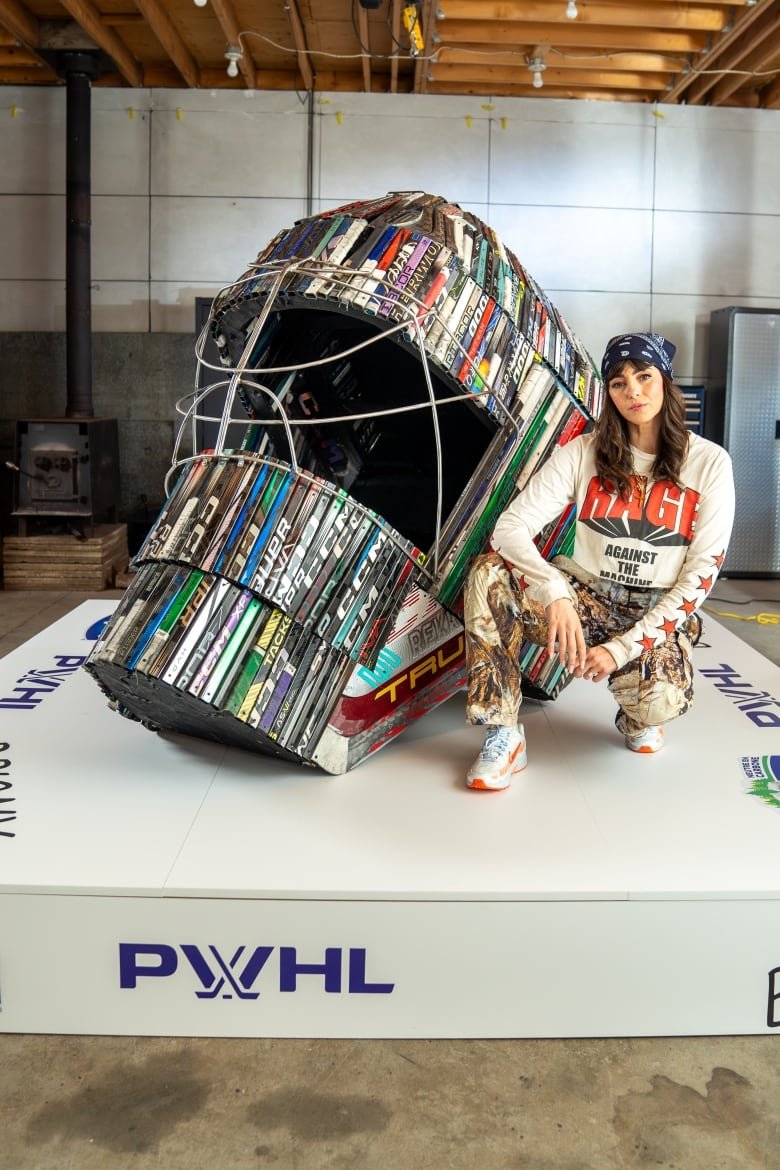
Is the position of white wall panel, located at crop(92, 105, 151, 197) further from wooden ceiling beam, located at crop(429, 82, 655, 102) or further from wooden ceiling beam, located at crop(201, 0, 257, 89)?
wooden ceiling beam, located at crop(429, 82, 655, 102)

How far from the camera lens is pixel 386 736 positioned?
8.10ft

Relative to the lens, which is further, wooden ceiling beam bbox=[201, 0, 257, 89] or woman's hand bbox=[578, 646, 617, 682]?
wooden ceiling beam bbox=[201, 0, 257, 89]

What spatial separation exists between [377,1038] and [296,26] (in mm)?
5214

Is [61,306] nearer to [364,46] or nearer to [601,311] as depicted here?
[364,46]

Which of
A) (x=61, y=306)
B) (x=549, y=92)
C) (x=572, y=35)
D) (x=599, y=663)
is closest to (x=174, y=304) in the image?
(x=61, y=306)

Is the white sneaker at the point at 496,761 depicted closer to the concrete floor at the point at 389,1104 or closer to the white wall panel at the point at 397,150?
the concrete floor at the point at 389,1104

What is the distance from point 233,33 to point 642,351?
4315 millimetres

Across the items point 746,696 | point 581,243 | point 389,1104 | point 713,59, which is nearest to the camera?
point 389,1104

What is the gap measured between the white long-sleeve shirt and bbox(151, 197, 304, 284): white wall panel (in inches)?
177

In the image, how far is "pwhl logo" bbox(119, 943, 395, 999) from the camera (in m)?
1.79

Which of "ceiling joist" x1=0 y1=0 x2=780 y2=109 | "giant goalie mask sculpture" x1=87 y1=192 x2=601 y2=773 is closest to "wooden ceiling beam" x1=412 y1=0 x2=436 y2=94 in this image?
"ceiling joist" x1=0 y1=0 x2=780 y2=109

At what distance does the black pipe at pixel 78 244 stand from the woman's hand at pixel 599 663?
4.47 metres

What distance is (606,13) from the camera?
17.2 feet

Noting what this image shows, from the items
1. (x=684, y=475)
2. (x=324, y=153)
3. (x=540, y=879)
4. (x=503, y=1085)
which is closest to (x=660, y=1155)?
(x=503, y=1085)
